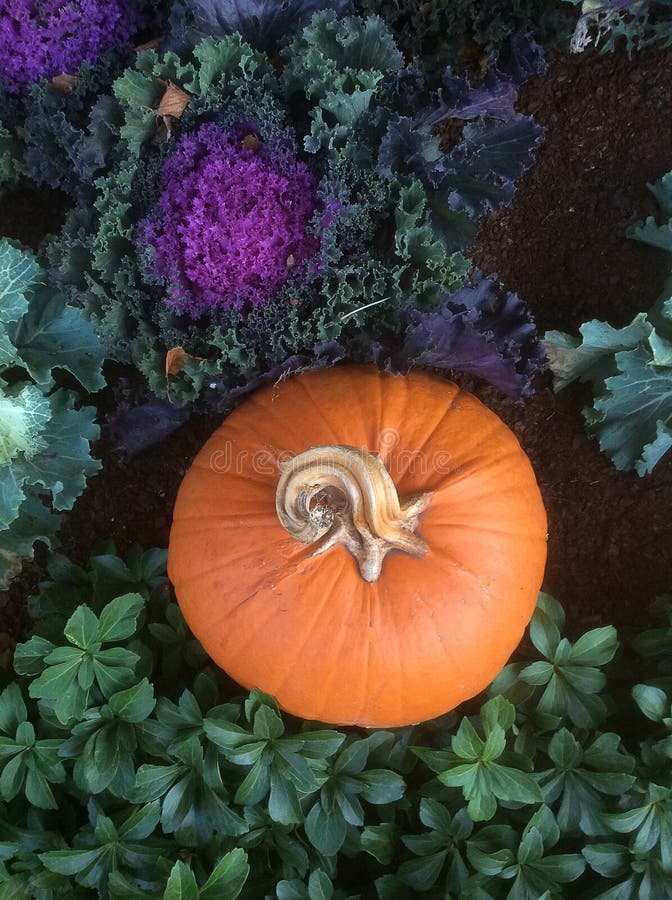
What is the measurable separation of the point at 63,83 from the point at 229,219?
522 mm

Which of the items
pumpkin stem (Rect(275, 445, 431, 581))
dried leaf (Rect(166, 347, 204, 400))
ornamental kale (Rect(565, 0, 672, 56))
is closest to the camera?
pumpkin stem (Rect(275, 445, 431, 581))

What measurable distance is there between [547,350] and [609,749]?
2.34 feet

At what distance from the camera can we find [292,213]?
1.39m

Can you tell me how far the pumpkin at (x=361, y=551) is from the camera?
1.18 meters

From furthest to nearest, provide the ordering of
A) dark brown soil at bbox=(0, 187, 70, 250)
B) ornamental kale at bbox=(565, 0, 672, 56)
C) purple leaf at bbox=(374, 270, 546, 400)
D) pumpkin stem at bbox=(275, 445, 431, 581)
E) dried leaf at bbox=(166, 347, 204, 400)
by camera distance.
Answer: dark brown soil at bbox=(0, 187, 70, 250) < ornamental kale at bbox=(565, 0, 672, 56) < dried leaf at bbox=(166, 347, 204, 400) < purple leaf at bbox=(374, 270, 546, 400) < pumpkin stem at bbox=(275, 445, 431, 581)

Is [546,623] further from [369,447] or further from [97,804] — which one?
[97,804]

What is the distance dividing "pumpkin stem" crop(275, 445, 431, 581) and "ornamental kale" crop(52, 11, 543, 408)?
0.28 metres

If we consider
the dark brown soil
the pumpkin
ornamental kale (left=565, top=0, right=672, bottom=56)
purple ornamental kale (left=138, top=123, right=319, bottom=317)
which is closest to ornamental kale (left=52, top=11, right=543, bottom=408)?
purple ornamental kale (left=138, top=123, right=319, bottom=317)

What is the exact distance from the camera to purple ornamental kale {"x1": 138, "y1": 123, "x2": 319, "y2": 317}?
138cm

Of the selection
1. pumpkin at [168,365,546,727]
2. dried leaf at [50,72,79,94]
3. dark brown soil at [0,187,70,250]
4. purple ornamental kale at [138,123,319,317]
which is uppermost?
dried leaf at [50,72,79,94]

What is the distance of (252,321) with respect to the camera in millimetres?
1401

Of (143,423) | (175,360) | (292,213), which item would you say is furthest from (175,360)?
(292,213)

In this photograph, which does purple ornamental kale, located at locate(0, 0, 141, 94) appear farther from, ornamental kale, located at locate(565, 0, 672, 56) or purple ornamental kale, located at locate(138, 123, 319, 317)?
ornamental kale, located at locate(565, 0, 672, 56)

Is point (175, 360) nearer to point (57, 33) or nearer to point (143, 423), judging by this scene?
point (143, 423)
